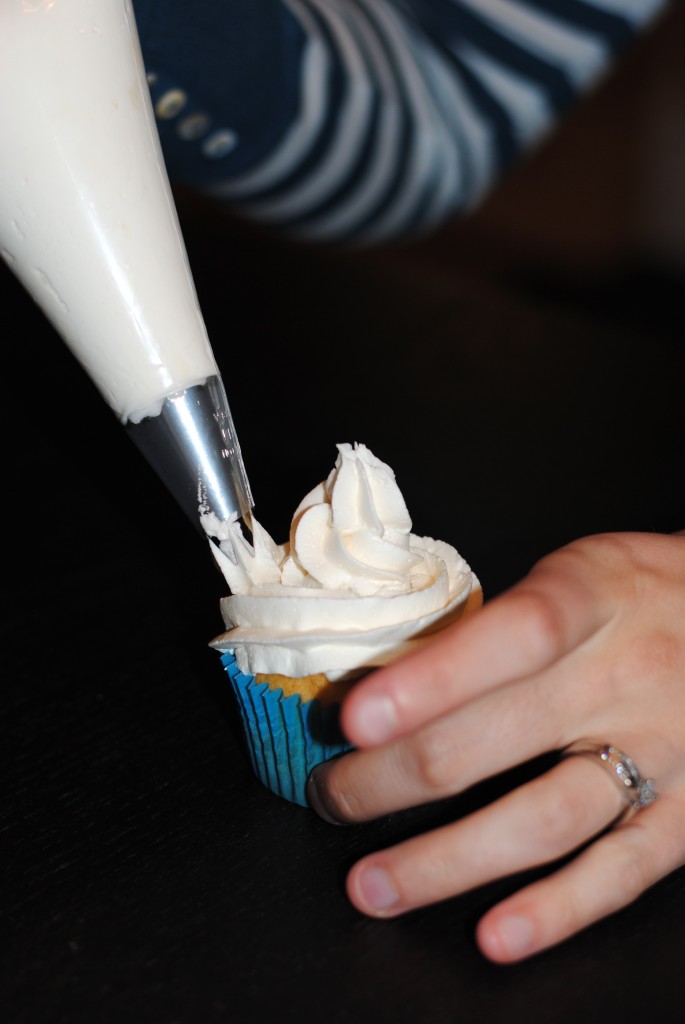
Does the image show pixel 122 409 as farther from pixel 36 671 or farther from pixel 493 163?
pixel 493 163

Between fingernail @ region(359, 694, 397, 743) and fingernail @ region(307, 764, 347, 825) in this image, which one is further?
fingernail @ region(307, 764, 347, 825)

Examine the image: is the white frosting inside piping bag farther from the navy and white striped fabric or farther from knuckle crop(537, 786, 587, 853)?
the navy and white striped fabric

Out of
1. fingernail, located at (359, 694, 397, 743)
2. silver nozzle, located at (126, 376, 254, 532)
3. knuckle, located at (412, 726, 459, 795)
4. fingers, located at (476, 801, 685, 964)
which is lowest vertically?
fingers, located at (476, 801, 685, 964)

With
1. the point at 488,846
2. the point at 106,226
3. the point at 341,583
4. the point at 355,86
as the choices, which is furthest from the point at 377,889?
the point at 355,86

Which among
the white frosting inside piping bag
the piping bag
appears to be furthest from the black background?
the piping bag

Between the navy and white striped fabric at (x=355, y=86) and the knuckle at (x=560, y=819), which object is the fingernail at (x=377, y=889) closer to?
the knuckle at (x=560, y=819)

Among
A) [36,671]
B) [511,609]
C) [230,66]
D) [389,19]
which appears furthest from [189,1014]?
[389,19]
